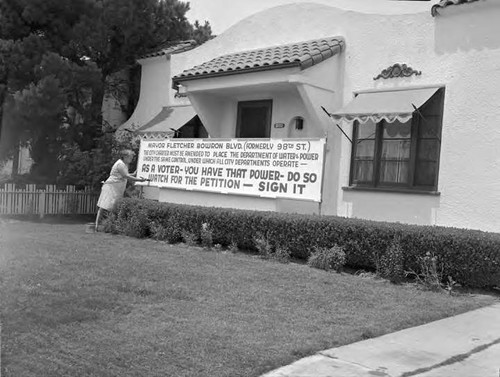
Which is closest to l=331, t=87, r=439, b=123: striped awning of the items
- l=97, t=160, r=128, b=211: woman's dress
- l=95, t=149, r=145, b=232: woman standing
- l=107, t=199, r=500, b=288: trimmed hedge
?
l=107, t=199, r=500, b=288: trimmed hedge

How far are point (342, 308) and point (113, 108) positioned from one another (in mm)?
13620

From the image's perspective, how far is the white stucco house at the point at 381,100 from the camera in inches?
397

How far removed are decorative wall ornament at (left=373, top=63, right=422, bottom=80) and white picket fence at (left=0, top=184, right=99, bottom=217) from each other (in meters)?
9.24

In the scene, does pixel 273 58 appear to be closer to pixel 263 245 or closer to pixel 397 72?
pixel 397 72

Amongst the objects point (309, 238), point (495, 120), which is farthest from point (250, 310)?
point (495, 120)

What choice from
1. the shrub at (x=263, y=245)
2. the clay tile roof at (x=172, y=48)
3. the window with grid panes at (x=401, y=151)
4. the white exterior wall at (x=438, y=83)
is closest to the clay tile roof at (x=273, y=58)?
the white exterior wall at (x=438, y=83)

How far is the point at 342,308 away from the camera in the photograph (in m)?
6.82

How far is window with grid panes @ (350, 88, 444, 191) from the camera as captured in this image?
422 inches

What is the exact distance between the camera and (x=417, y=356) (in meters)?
5.23

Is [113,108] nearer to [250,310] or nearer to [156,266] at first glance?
[156,266]

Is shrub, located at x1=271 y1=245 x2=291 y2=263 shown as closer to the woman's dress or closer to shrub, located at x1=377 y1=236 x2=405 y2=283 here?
shrub, located at x1=377 y1=236 x2=405 y2=283

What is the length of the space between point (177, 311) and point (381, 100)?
662cm

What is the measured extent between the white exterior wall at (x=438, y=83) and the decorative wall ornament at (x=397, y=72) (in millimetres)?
86

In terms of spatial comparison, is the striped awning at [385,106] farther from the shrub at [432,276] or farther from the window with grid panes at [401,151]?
the shrub at [432,276]
